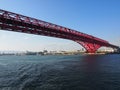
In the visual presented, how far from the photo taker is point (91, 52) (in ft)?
359

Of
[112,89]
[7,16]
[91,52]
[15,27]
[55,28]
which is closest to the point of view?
[112,89]

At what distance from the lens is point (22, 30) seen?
3981 cm

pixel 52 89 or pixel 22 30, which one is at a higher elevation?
pixel 22 30

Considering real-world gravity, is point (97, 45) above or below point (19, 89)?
above

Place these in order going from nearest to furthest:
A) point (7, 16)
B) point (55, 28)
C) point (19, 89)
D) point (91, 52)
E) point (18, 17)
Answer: point (19, 89) → point (7, 16) → point (18, 17) → point (55, 28) → point (91, 52)

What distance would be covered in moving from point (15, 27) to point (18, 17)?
347cm

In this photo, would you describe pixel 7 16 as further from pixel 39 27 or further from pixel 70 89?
pixel 70 89

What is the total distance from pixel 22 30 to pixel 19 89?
941 inches

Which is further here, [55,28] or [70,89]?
[55,28]

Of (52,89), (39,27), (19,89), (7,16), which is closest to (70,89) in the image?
(52,89)

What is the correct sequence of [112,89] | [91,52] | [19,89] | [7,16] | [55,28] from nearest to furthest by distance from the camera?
[112,89], [19,89], [7,16], [55,28], [91,52]

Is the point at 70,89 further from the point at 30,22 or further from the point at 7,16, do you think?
the point at 30,22

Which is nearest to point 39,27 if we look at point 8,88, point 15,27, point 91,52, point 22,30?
point 22,30

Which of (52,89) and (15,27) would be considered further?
(15,27)
